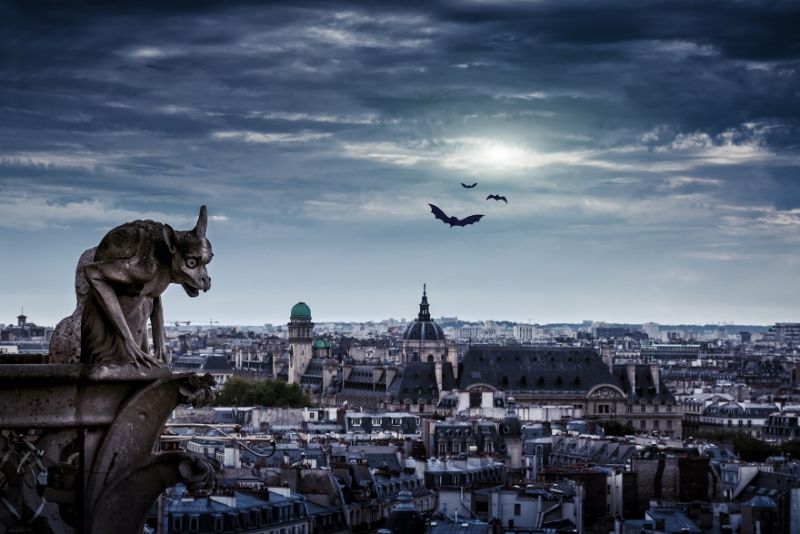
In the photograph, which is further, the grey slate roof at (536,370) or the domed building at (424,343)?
the domed building at (424,343)

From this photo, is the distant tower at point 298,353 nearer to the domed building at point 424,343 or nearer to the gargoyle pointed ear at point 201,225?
the domed building at point 424,343

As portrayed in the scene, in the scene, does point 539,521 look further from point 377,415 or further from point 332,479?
point 377,415

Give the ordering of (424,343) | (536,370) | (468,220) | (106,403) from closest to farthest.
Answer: (106,403), (468,220), (536,370), (424,343)

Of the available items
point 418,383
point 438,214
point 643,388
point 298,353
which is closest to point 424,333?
point 298,353

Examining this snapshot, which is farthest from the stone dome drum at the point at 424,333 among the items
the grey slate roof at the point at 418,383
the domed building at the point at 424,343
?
the grey slate roof at the point at 418,383

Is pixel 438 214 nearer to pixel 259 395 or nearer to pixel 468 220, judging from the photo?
pixel 468 220

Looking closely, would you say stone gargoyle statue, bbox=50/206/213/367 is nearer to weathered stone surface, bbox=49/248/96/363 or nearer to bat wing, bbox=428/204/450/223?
weathered stone surface, bbox=49/248/96/363

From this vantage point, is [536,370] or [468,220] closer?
[468,220]
